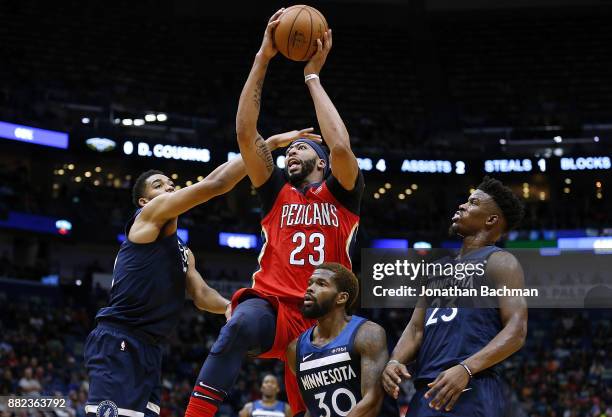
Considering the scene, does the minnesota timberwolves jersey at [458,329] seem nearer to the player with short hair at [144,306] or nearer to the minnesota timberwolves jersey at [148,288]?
the player with short hair at [144,306]

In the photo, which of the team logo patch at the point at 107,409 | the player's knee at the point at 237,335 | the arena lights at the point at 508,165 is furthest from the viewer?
the arena lights at the point at 508,165

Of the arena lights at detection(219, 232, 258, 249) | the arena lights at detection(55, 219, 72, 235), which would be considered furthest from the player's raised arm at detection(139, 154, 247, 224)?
the arena lights at detection(219, 232, 258, 249)

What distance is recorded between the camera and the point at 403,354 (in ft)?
17.6

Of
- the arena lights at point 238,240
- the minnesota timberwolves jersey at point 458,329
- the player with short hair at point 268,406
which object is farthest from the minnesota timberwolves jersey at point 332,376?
the arena lights at point 238,240

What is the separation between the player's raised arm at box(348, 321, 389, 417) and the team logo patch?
1673 millimetres

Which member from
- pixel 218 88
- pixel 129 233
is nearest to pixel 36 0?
pixel 218 88

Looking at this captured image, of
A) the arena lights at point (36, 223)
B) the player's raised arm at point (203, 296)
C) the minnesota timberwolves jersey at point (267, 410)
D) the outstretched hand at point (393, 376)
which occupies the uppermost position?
the arena lights at point (36, 223)

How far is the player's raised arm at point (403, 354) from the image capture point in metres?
5.16

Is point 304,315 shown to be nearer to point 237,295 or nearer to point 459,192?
point 237,295

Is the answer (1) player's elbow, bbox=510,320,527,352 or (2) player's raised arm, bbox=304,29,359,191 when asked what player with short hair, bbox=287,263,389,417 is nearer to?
(2) player's raised arm, bbox=304,29,359,191

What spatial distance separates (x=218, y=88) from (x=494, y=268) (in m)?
29.8

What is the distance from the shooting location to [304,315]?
5727 mm

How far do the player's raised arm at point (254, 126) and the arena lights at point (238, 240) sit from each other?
2411 cm

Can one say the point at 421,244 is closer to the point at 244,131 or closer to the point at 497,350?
the point at 244,131
